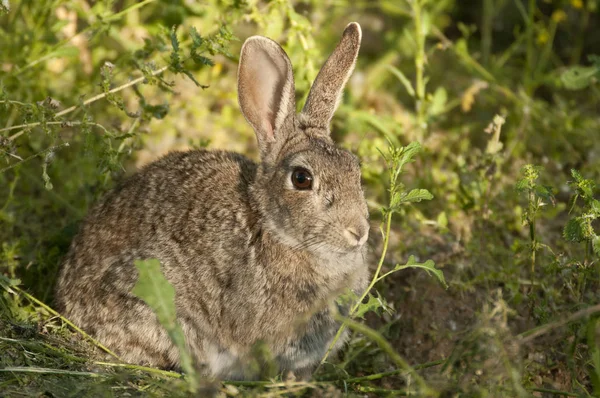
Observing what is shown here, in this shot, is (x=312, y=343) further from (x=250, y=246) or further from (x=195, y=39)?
(x=195, y=39)

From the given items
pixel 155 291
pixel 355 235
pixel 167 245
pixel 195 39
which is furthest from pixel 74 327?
pixel 195 39

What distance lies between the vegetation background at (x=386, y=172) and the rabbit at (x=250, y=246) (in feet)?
0.72

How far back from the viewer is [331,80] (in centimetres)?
439

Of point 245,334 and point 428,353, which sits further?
point 428,353

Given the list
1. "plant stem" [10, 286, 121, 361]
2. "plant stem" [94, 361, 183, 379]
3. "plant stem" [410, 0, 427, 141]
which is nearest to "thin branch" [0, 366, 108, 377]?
"plant stem" [94, 361, 183, 379]

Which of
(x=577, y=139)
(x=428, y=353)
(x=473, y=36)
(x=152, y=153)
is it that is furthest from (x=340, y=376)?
(x=473, y=36)

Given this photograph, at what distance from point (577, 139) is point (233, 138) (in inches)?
118

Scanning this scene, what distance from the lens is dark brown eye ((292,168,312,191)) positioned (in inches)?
159

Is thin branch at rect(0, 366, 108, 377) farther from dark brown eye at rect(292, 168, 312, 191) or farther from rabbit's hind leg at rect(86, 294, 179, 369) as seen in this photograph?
dark brown eye at rect(292, 168, 312, 191)

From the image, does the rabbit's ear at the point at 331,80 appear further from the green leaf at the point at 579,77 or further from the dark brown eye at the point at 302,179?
the green leaf at the point at 579,77

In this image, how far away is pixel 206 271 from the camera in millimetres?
4250

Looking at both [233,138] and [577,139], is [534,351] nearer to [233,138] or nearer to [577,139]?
[577,139]

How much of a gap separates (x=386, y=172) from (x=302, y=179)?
2.00 metres

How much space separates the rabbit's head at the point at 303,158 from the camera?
13.0 feet
